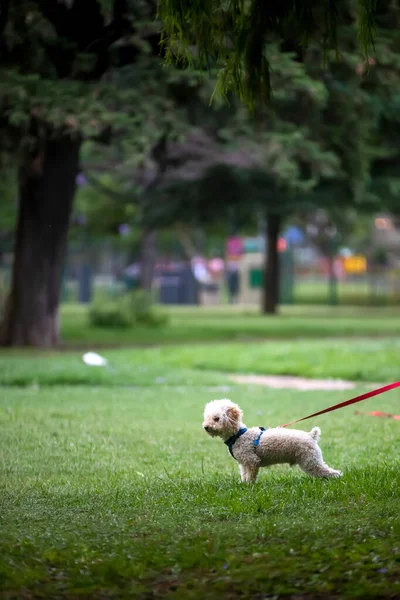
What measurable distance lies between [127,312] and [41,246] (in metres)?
8.72

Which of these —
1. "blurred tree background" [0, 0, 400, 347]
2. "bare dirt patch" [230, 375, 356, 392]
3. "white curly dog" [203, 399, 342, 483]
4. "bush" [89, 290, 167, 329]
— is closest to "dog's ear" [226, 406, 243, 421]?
"white curly dog" [203, 399, 342, 483]

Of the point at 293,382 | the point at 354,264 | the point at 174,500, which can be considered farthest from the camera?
the point at 354,264

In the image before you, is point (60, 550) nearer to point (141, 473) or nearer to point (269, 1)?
point (141, 473)

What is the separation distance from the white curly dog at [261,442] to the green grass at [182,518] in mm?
172

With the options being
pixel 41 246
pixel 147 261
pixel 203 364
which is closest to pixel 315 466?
pixel 203 364

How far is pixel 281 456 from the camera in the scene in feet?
24.7

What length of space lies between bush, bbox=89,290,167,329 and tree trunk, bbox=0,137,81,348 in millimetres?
7978

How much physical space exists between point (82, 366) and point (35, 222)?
5.72 metres

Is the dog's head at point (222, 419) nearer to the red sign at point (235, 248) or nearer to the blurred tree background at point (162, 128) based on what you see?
the blurred tree background at point (162, 128)

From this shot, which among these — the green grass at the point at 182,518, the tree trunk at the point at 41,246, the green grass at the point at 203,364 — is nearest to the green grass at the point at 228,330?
the tree trunk at the point at 41,246

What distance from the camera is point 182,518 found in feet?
21.5

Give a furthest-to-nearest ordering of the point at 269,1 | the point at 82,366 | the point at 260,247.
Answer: the point at 260,247, the point at 82,366, the point at 269,1

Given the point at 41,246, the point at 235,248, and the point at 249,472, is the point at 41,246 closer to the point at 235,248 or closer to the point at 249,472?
the point at 249,472

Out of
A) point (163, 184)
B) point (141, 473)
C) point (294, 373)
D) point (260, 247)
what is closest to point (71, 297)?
point (260, 247)
